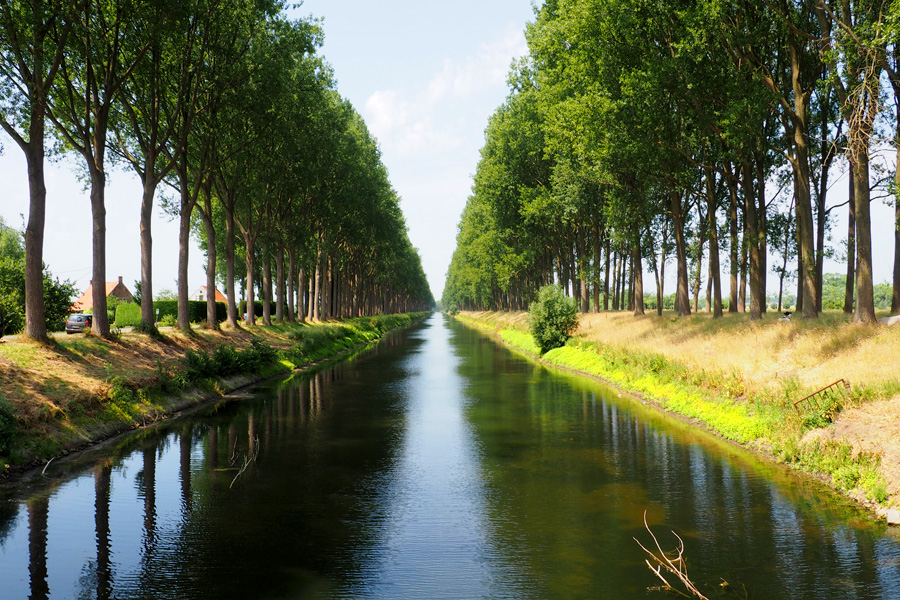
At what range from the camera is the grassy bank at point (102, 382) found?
14133 mm

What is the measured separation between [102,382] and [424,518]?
1298 cm

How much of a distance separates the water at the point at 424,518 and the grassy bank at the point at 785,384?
818mm

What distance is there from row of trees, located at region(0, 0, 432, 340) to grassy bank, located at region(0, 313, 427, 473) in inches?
63.7

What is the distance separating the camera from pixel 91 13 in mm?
21578

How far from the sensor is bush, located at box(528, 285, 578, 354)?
39.3 meters

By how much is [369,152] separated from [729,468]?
155 ft

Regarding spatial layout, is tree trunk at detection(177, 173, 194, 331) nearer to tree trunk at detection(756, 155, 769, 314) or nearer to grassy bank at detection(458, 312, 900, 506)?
grassy bank at detection(458, 312, 900, 506)

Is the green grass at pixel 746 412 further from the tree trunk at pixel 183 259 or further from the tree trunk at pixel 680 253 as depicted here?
the tree trunk at pixel 183 259

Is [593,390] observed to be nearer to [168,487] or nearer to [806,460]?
[806,460]

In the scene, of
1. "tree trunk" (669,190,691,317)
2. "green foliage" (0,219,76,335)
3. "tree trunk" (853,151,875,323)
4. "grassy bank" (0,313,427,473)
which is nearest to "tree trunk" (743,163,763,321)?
"tree trunk" (669,190,691,317)

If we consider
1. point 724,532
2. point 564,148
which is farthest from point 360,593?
point 564,148

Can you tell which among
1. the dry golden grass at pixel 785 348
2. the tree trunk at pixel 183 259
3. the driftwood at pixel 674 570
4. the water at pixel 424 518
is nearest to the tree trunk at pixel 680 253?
the dry golden grass at pixel 785 348

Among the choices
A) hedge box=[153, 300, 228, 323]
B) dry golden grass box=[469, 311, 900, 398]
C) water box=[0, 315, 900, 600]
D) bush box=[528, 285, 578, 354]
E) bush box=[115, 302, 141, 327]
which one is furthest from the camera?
hedge box=[153, 300, 228, 323]

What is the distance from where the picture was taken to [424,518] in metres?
10.3
